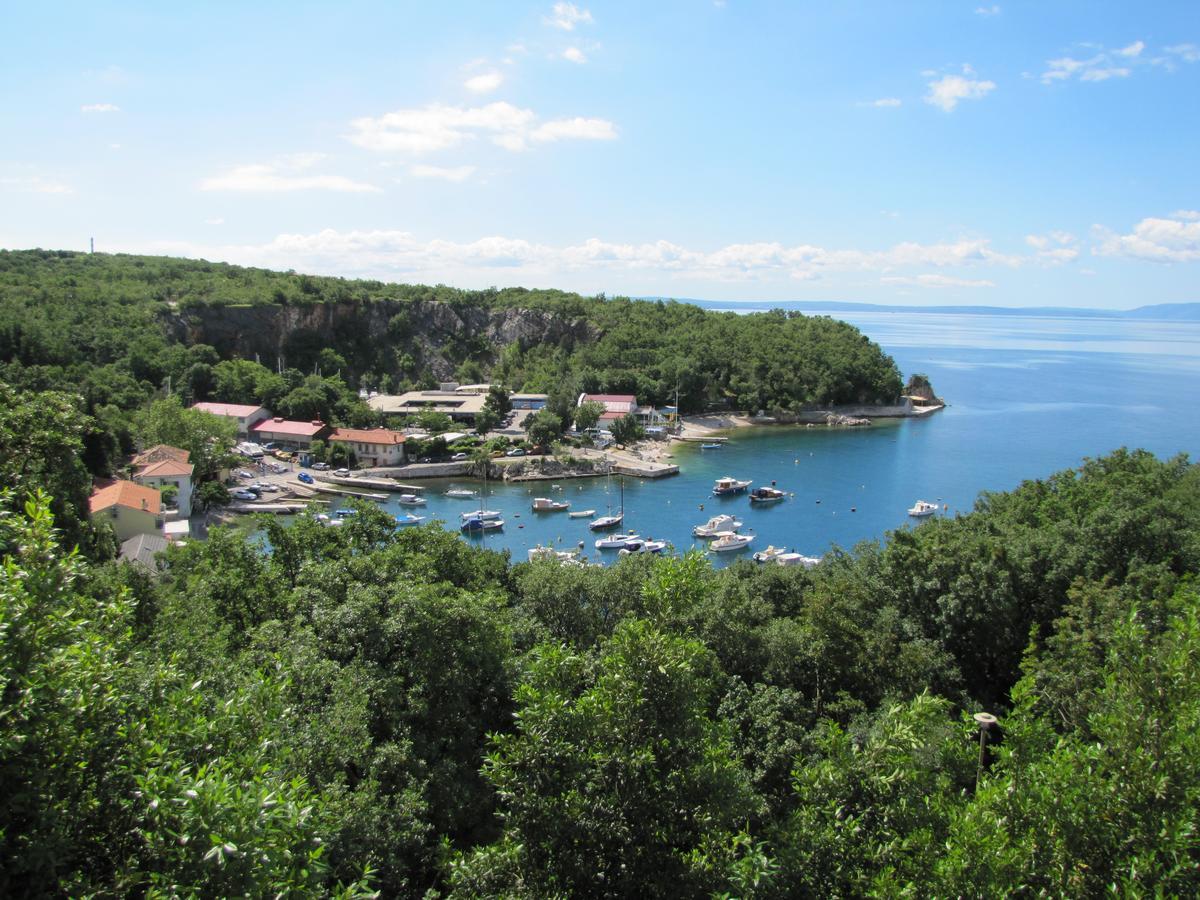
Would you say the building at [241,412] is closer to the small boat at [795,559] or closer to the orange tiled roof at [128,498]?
the orange tiled roof at [128,498]

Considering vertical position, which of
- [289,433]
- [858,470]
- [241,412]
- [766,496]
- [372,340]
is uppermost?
[372,340]

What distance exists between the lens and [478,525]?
28469 millimetres

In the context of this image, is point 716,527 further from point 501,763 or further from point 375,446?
point 501,763

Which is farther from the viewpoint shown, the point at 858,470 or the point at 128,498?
the point at 858,470

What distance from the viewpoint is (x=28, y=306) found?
43.8 meters

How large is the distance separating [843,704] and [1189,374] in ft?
332

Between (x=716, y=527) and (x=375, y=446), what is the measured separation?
18.6m

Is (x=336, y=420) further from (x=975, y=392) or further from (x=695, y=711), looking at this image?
(x=975, y=392)

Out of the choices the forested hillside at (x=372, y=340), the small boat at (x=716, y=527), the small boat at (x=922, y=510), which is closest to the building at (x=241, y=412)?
the forested hillside at (x=372, y=340)

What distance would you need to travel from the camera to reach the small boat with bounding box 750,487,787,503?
32.2 m

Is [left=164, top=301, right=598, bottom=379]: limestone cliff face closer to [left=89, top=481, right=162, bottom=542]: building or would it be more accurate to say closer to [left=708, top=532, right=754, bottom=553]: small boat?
[left=89, top=481, right=162, bottom=542]: building

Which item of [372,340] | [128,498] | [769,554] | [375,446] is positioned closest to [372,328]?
[372,340]

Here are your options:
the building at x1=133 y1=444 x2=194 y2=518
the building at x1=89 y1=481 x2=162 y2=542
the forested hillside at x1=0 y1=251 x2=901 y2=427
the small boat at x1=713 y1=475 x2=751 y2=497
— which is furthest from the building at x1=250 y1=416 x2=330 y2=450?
the small boat at x1=713 y1=475 x2=751 y2=497

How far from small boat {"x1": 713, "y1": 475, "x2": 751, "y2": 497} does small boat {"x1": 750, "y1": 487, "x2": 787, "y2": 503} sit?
81 centimetres
